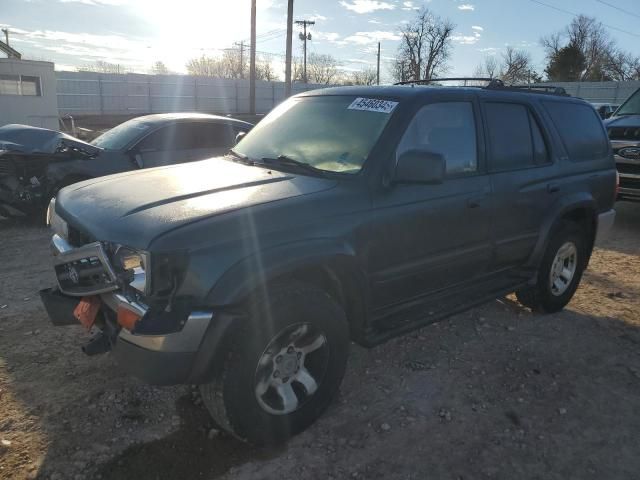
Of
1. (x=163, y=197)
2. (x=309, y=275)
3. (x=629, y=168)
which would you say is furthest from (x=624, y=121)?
(x=163, y=197)

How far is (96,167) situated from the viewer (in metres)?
7.36

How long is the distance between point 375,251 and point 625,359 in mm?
2393

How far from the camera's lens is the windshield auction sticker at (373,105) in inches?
133

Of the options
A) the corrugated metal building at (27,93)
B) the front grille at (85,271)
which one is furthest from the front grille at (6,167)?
the corrugated metal building at (27,93)

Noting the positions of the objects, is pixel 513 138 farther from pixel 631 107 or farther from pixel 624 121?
pixel 631 107

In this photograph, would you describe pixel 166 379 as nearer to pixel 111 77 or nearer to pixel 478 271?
pixel 478 271

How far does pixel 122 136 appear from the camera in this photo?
25.4 feet

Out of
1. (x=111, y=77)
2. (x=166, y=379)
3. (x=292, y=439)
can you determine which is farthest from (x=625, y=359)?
(x=111, y=77)

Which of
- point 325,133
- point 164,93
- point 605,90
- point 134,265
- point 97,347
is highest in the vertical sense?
point 605,90

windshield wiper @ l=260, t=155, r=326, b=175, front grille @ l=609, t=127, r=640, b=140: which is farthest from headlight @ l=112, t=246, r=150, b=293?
front grille @ l=609, t=127, r=640, b=140

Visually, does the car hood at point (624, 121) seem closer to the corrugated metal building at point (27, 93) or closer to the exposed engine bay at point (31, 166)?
the exposed engine bay at point (31, 166)

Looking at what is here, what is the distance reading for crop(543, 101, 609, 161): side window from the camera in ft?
14.7

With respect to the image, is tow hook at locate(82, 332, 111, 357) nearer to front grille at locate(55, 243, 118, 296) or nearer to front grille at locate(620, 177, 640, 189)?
front grille at locate(55, 243, 118, 296)

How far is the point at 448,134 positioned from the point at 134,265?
225 centimetres
